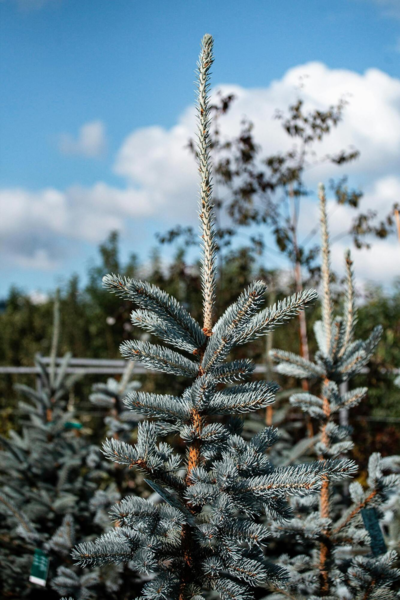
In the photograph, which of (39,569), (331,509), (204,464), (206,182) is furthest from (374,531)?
(39,569)

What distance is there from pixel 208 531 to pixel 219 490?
0.10 metres

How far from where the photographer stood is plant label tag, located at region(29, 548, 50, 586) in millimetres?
2389

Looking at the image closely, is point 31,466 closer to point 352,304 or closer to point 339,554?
point 339,554

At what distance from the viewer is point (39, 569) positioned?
243 centimetres

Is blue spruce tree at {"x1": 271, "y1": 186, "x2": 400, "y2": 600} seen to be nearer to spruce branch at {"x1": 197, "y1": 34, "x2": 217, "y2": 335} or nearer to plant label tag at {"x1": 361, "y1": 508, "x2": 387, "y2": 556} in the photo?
plant label tag at {"x1": 361, "y1": 508, "x2": 387, "y2": 556}

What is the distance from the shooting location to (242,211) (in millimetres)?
5699

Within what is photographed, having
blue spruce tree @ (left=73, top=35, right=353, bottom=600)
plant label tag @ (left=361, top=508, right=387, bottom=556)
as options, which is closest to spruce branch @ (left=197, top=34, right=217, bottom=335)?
blue spruce tree @ (left=73, top=35, right=353, bottom=600)

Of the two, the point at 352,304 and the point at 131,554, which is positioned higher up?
the point at 352,304

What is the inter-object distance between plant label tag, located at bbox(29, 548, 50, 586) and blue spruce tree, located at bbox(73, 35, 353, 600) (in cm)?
113

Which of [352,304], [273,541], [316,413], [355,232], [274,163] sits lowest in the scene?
[273,541]

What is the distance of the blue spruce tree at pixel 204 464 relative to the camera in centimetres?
142

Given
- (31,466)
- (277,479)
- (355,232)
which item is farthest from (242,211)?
(277,479)

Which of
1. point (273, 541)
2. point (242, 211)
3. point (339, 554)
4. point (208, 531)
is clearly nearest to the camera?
point (208, 531)

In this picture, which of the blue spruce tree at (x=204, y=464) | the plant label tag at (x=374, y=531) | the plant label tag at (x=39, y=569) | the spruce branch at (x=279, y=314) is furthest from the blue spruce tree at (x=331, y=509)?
the plant label tag at (x=39, y=569)
